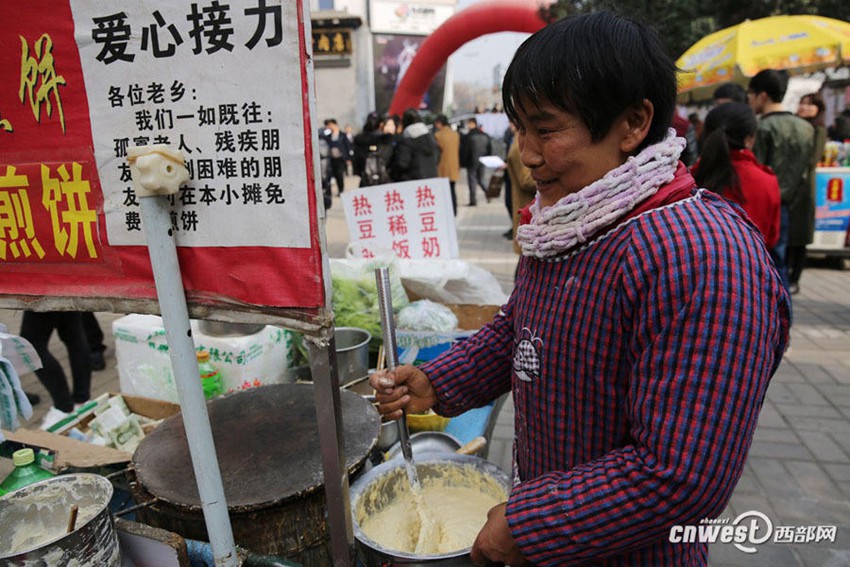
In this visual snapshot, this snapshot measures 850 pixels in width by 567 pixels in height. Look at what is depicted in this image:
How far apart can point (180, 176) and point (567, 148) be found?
0.70 meters

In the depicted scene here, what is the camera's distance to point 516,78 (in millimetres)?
989

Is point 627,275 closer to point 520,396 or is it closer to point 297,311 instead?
point 520,396

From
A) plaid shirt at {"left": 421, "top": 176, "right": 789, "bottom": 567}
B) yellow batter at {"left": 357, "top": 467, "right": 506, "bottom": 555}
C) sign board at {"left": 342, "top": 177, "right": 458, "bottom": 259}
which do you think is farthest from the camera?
sign board at {"left": 342, "top": 177, "right": 458, "bottom": 259}

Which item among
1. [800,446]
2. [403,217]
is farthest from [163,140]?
[800,446]

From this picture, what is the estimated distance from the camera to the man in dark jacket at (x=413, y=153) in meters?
8.32

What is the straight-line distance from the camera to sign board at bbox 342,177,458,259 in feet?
13.0

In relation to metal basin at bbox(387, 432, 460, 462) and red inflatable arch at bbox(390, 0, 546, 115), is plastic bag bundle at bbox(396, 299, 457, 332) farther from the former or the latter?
red inflatable arch at bbox(390, 0, 546, 115)

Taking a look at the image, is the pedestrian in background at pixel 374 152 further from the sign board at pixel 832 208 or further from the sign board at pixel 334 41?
the sign board at pixel 334 41

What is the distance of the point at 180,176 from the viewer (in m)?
0.99

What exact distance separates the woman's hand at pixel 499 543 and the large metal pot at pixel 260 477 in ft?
1.66

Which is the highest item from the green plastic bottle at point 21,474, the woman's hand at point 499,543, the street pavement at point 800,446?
the woman's hand at point 499,543

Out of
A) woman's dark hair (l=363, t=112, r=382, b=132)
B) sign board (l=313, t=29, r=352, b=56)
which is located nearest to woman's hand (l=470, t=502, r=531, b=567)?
woman's dark hair (l=363, t=112, r=382, b=132)

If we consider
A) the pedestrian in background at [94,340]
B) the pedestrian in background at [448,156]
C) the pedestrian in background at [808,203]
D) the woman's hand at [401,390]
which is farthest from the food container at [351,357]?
the pedestrian in background at [448,156]

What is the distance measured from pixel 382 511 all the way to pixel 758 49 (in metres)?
8.22
